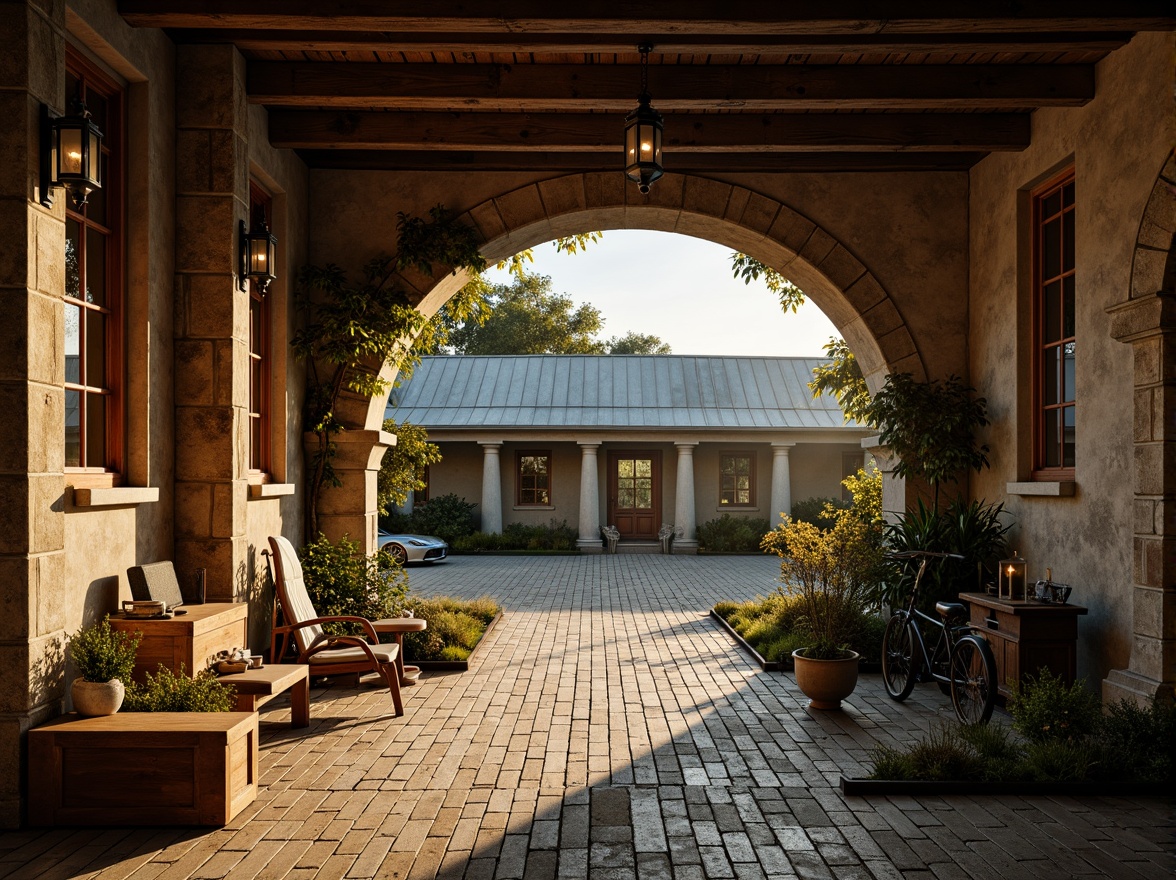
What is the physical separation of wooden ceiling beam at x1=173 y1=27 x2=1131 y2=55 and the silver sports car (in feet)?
40.2

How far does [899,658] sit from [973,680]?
1.00 meters

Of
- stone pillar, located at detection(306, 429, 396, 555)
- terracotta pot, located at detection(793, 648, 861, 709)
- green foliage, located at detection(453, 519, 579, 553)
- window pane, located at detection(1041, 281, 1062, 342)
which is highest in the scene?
window pane, located at detection(1041, 281, 1062, 342)

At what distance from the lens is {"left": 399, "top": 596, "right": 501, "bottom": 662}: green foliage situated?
7879 millimetres

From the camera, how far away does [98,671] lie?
173 inches

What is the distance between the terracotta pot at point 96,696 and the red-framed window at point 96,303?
111cm

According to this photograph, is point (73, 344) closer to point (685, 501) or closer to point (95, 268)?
point (95, 268)

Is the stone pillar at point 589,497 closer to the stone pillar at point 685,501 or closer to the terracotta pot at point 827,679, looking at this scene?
the stone pillar at point 685,501

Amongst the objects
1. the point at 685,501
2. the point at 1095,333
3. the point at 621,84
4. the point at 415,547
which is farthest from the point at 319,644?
the point at 685,501

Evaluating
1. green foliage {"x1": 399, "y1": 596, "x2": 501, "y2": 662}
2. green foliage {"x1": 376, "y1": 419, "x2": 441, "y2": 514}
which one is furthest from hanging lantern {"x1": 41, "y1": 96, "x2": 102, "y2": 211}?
green foliage {"x1": 376, "y1": 419, "x2": 441, "y2": 514}

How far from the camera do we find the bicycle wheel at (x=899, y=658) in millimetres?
6480

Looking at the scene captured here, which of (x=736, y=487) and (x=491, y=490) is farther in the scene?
(x=736, y=487)

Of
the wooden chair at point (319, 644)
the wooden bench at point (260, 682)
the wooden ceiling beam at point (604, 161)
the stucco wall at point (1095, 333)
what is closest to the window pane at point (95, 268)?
the wooden chair at point (319, 644)

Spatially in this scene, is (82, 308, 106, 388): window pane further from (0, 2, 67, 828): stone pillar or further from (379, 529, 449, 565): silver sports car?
(379, 529, 449, 565): silver sports car

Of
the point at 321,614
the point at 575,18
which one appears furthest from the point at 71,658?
the point at 575,18
